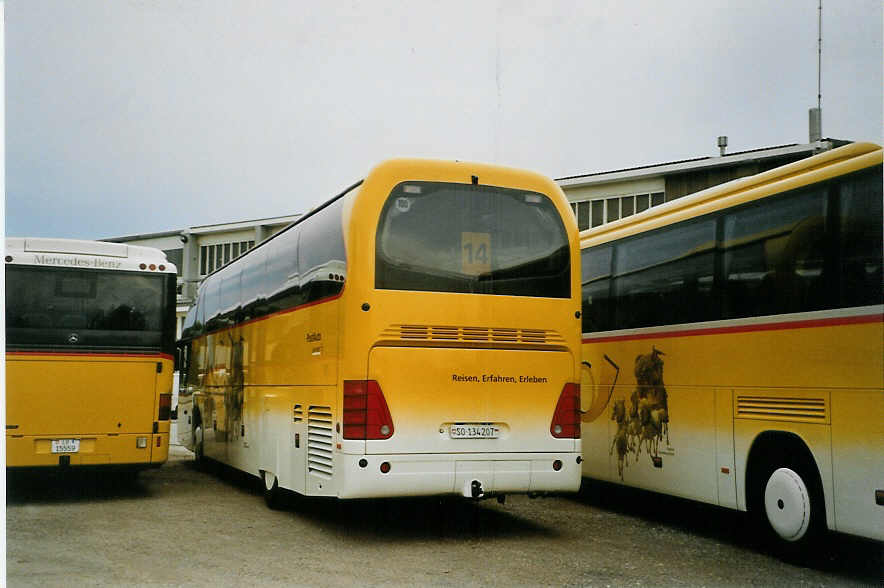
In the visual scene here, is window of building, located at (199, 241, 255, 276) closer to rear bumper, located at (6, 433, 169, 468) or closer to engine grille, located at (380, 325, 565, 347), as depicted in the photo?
rear bumper, located at (6, 433, 169, 468)

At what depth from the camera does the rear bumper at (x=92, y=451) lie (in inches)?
464

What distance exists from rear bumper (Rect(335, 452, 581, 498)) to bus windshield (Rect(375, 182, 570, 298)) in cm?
160

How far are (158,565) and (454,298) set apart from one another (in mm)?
3540

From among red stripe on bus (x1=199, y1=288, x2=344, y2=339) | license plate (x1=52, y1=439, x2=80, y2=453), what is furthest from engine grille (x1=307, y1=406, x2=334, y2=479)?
license plate (x1=52, y1=439, x2=80, y2=453)

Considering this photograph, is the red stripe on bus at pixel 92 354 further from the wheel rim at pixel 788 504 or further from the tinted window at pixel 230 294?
the wheel rim at pixel 788 504

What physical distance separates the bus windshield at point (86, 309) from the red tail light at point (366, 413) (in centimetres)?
458

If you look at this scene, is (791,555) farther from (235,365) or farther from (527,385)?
(235,365)

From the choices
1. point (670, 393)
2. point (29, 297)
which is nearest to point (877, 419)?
point (670, 393)

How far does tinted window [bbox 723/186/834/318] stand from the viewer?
8.16 metres

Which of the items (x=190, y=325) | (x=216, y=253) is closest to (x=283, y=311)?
(x=190, y=325)

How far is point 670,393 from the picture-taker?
10.4 m

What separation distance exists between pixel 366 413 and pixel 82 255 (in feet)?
17.7

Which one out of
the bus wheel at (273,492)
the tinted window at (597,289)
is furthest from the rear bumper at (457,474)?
the bus wheel at (273,492)

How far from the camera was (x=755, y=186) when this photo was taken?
9273 mm
